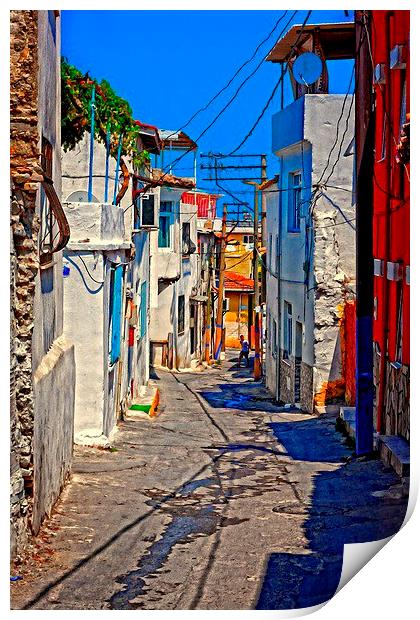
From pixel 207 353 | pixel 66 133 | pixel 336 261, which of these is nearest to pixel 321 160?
pixel 336 261

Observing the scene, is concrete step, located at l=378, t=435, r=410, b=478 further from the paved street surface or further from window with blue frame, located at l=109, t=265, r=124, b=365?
window with blue frame, located at l=109, t=265, r=124, b=365

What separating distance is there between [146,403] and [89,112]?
254 inches

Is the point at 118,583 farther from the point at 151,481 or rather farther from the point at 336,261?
the point at 336,261

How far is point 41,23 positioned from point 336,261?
9328 millimetres

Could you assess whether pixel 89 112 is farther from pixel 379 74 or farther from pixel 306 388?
pixel 306 388

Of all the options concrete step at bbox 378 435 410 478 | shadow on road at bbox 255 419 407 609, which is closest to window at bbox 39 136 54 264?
shadow on road at bbox 255 419 407 609

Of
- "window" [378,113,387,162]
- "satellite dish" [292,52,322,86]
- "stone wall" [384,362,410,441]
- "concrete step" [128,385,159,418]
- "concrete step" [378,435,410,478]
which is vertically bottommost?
"concrete step" [128,385,159,418]

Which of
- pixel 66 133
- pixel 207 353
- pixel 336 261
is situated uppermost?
pixel 66 133

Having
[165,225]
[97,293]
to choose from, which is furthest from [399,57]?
[165,225]

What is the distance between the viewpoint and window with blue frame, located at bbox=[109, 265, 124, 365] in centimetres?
1419

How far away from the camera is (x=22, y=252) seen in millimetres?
7387

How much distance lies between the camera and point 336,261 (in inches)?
653

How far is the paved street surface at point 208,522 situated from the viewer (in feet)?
21.5

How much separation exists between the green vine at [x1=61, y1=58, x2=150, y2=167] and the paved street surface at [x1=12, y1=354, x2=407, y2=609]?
4.53 m
